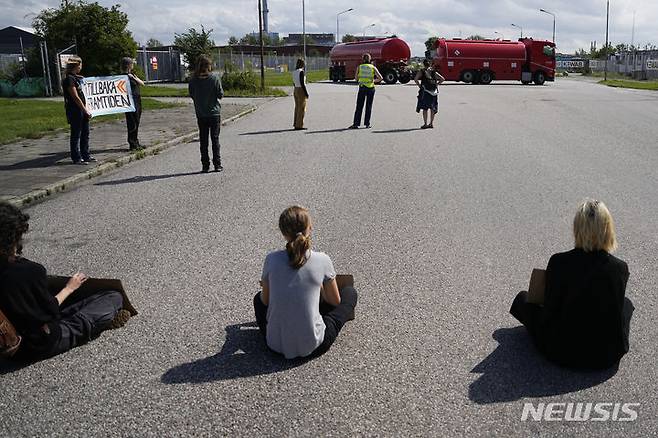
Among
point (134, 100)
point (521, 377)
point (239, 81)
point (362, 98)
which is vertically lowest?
point (521, 377)

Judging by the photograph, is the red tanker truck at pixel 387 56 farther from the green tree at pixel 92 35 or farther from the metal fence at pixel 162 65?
the green tree at pixel 92 35

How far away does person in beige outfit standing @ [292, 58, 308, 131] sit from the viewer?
16734 mm

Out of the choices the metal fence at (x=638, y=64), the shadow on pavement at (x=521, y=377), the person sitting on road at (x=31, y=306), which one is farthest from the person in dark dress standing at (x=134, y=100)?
the metal fence at (x=638, y=64)

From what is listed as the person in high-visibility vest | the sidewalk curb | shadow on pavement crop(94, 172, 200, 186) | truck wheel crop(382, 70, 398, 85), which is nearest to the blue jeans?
the sidewalk curb

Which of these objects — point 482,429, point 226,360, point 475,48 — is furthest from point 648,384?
point 475,48

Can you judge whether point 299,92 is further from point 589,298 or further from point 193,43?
point 193,43

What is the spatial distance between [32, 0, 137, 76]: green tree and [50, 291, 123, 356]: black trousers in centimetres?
3173

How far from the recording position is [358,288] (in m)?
5.59

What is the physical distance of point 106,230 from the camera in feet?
24.9

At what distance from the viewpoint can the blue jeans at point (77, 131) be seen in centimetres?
1177

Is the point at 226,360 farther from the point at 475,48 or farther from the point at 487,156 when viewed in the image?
the point at 475,48

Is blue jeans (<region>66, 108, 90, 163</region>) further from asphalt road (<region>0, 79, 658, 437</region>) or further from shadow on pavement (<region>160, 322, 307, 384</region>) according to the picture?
shadow on pavement (<region>160, 322, 307, 384</region>)

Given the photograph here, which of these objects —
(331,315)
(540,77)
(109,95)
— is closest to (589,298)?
(331,315)

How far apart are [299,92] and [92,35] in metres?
21.6
